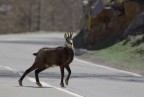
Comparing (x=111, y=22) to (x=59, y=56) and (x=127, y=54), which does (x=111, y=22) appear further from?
(x=59, y=56)

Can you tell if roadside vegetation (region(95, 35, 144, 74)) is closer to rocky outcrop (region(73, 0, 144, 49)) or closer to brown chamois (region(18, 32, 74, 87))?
rocky outcrop (region(73, 0, 144, 49))

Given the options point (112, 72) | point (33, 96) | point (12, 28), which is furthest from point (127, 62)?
point (12, 28)

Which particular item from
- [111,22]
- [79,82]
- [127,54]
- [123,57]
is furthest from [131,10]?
[79,82]

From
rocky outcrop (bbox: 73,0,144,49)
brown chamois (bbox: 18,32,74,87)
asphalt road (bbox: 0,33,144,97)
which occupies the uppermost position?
brown chamois (bbox: 18,32,74,87)

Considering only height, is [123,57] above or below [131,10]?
below

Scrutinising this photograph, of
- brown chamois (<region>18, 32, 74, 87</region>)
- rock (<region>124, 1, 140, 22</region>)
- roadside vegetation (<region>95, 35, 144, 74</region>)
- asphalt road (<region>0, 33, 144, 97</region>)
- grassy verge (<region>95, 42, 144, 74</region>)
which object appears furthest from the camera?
rock (<region>124, 1, 140, 22</region>)

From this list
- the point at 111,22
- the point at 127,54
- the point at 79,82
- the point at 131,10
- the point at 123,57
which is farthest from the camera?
the point at 111,22

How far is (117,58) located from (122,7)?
26.2ft

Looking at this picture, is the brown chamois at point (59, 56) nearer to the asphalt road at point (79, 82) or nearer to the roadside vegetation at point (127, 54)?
the asphalt road at point (79, 82)

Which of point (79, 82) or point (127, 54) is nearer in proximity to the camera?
point (79, 82)

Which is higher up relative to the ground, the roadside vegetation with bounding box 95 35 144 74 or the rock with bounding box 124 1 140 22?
the rock with bounding box 124 1 140 22

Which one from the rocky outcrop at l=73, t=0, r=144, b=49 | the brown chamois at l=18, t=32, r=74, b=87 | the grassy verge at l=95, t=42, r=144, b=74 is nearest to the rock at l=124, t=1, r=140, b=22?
the rocky outcrop at l=73, t=0, r=144, b=49

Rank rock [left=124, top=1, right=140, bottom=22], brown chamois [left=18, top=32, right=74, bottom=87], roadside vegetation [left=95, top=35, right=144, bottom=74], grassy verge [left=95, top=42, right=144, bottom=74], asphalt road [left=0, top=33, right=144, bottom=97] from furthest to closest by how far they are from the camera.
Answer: rock [left=124, top=1, right=140, bottom=22], roadside vegetation [left=95, top=35, right=144, bottom=74], grassy verge [left=95, top=42, right=144, bottom=74], brown chamois [left=18, top=32, right=74, bottom=87], asphalt road [left=0, top=33, right=144, bottom=97]

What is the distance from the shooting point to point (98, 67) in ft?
88.3
